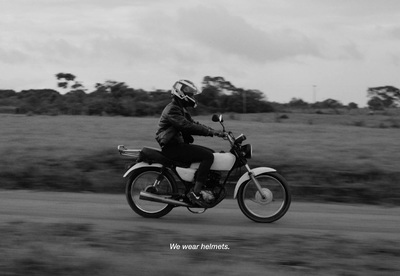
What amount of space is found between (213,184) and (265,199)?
32.0 inches

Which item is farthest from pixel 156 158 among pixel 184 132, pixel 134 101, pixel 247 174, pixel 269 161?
pixel 134 101

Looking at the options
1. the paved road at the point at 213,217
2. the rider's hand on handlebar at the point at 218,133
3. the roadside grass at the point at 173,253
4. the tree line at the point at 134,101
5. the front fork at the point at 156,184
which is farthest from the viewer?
the tree line at the point at 134,101

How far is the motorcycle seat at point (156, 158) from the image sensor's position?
9281mm

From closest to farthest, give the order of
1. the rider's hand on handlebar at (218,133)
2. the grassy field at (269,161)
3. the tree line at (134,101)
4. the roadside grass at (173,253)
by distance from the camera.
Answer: the roadside grass at (173,253) → the rider's hand on handlebar at (218,133) → the grassy field at (269,161) → the tree line at (134,101)

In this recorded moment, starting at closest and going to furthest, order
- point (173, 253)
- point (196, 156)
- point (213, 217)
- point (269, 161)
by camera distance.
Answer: point (173, 253) < point (196, 156) < point (213, 217) < point (269, 161)

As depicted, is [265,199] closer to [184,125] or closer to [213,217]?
[213,217]

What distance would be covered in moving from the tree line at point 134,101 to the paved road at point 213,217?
61.8 ft

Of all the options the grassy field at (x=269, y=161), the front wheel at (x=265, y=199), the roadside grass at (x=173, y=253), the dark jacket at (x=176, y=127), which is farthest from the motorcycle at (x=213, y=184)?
the grassy field at (x=269, y=161)

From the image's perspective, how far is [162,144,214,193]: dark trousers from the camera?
29.8ft

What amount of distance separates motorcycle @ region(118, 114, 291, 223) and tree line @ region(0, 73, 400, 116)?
65.1ft

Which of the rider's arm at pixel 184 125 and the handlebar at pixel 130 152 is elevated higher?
the rider's arm at pixel 184 125

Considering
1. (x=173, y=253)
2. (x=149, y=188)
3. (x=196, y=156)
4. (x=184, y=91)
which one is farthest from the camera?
(x=149, y=188)

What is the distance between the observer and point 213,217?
31.2 feet

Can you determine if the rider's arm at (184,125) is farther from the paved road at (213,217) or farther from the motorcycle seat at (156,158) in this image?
the paved road at (213,217)
